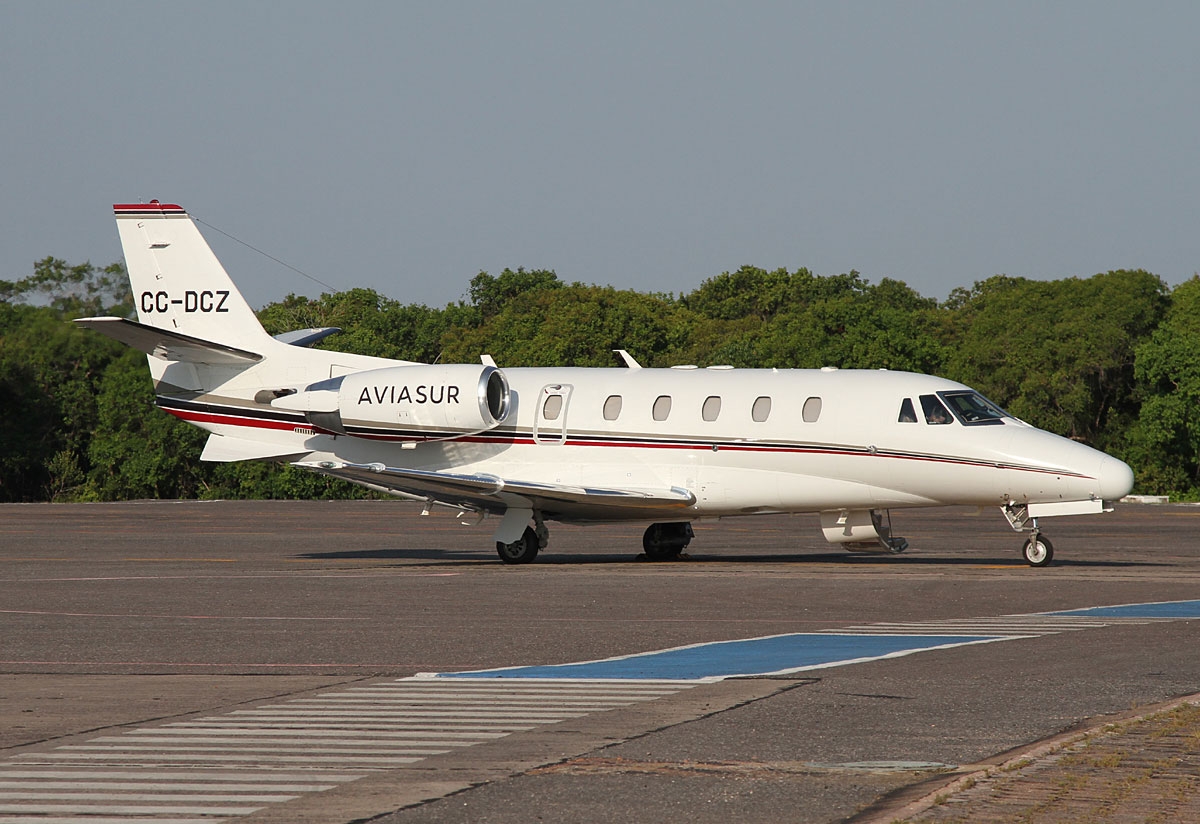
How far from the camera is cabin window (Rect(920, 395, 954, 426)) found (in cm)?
2445

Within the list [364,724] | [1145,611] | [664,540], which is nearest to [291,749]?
[364,724]

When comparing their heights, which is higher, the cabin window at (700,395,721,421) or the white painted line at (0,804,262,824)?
the cabin window at (700,395,721,421)

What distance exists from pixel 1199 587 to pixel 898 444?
5.61m

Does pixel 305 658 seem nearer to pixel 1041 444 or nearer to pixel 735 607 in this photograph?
pixel 735 607

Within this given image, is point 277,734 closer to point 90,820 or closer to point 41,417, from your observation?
point 90,820

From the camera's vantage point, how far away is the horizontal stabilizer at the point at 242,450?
1127 inches

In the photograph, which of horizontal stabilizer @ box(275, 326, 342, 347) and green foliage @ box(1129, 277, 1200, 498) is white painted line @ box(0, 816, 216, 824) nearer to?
horizontal stabilizer @ box(275, 326, 342, 347)

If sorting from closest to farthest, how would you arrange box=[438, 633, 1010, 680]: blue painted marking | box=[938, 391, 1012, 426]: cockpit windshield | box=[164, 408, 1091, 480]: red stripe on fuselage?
box=[438, 633, 1010, 680]: blue painted marking → box=[164, 408, 1091, 480]: red stripe on fuselage → box=[938, 391, 1012, 426]: cockpit windshield

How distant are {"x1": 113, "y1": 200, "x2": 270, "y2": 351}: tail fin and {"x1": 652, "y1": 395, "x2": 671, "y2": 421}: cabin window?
860 cm

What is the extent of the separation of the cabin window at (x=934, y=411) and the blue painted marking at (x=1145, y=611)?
696cm

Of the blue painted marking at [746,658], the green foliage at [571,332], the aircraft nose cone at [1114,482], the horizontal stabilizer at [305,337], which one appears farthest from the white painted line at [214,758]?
the green foliage at [571,332]

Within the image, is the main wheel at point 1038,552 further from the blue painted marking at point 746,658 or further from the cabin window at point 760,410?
the blue painted marking at point 746,658

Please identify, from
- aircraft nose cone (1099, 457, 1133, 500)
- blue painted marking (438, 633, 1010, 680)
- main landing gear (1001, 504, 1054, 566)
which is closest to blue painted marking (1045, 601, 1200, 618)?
blue painted marking (438, 633, 1010, 680)

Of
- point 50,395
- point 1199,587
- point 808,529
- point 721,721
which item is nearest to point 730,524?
point 808,529
